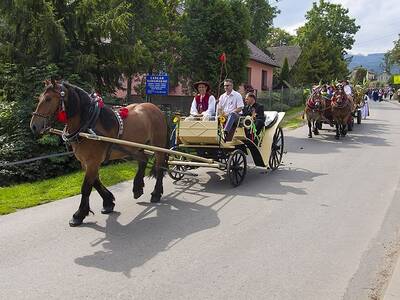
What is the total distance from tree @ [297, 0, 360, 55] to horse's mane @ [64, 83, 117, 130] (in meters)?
57.8

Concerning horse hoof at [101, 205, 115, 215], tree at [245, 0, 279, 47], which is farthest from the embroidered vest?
tree at [245, 0, 279, 47]

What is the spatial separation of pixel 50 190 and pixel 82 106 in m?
3.14

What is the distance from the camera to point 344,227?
6.70 metres

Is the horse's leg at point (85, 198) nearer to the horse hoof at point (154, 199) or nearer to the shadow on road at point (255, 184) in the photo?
the horse hoof at point (154, 199)

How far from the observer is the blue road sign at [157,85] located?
13635 mm

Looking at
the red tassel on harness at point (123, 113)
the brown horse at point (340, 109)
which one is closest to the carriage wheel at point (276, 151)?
the red tassel on harness at point (123, 113)

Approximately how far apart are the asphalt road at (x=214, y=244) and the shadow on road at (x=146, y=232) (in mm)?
14

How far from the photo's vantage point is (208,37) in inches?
810

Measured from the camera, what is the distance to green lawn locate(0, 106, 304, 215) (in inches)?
316

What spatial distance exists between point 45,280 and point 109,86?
412 inches

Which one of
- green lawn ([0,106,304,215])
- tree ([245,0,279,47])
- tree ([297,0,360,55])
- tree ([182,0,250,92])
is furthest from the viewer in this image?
tree ([297,0,360,55])

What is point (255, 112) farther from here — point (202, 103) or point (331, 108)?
point (331, 108)

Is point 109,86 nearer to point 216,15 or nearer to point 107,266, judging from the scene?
point 216,15

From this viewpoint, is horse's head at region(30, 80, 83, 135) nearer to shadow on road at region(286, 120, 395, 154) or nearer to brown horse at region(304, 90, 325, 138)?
shadow on road at region(286, 120, 395, 154)
